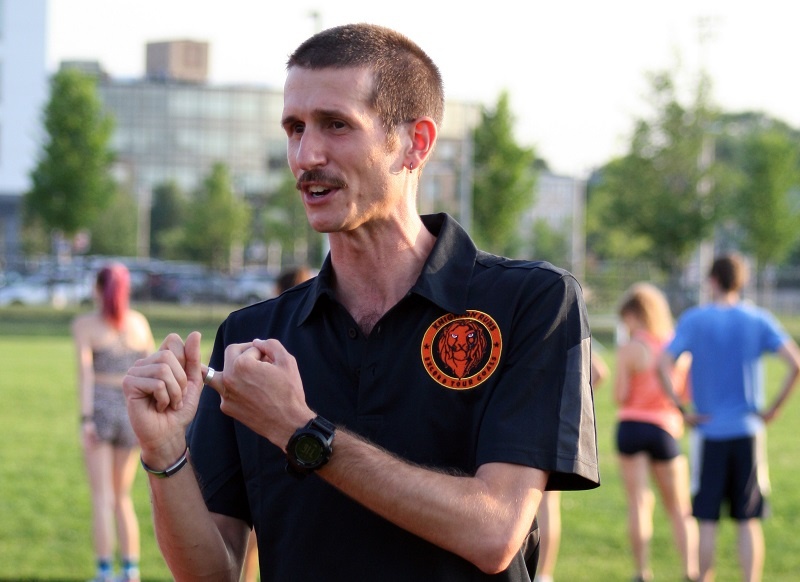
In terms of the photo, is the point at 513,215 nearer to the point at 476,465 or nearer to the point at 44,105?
the point at 44,105

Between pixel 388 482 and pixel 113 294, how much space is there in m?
6.87

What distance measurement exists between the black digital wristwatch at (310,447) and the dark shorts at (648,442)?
6654mm

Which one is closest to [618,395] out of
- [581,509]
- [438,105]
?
[581,509]

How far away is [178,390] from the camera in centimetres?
251

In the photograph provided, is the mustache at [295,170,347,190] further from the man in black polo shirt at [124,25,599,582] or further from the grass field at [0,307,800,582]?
the grass field at [0,307,800,582]

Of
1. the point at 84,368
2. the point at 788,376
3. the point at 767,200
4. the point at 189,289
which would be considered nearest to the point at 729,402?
the point at 788,376

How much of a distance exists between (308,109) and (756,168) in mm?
50470

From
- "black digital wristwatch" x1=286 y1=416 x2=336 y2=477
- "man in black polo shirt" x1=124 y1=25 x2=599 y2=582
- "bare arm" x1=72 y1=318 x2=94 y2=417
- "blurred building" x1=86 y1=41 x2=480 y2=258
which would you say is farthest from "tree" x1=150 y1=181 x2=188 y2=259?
"black digital wristwatch" x1=286 y1=416 x2=336 y2=477

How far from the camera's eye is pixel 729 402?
8242 millimetres

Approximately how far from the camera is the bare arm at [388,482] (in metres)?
2.36

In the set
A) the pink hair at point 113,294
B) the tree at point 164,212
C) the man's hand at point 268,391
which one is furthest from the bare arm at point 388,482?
the tree at point 164,212

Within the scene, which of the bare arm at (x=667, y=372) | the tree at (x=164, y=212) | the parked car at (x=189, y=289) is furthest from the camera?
the tree at (x=164, y=212)

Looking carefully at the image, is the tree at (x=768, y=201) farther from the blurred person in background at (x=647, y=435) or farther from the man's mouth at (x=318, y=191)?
the man's mouth at (x=318, y=191)

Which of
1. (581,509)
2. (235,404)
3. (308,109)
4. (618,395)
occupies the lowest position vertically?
(581,509)
